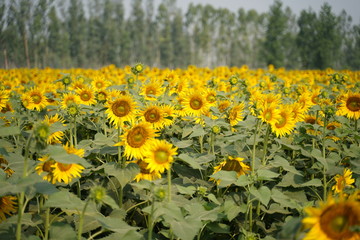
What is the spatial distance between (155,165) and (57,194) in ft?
2.02

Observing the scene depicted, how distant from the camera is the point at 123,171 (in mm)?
2072

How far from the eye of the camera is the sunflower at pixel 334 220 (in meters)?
1.07

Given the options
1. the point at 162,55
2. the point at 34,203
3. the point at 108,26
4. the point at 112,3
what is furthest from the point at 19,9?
the point at 34,203

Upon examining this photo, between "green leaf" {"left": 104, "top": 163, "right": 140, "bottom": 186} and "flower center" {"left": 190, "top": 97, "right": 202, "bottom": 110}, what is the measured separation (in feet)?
4.22

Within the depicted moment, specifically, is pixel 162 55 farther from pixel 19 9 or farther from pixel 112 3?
pixel 19 9

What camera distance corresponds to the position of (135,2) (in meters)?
62.0

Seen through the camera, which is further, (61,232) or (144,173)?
(144,173)

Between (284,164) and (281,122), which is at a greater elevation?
(281,122)

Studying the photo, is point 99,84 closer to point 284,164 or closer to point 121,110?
point 121,110

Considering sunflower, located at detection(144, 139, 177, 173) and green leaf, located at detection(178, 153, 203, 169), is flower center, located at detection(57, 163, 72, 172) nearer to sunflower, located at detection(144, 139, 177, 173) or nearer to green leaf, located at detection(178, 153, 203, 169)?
sunflower, located at detection(144, 139, 177, 173)

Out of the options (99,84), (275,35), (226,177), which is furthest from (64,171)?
(275,35)

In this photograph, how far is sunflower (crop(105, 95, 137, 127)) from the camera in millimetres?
2365

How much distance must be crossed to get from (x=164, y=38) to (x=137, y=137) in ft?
204

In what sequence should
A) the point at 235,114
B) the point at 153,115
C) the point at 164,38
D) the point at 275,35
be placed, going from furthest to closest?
1. the point at 164,38
2. the point at 275,35
3. the point at 235,114
4. the point at 153,115
